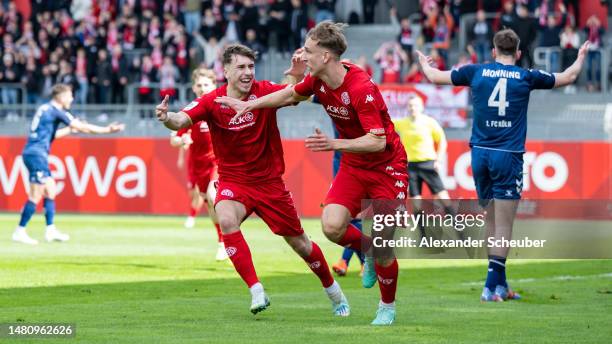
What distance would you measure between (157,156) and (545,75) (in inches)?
664

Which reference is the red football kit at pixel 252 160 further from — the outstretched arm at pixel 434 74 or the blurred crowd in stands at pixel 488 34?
the blurred crowd in stands at pixel 488 34

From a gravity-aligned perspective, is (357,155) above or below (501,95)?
below

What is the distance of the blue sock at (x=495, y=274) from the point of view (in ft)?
40.2

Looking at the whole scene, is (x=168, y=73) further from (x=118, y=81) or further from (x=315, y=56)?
(x=315, y=56)

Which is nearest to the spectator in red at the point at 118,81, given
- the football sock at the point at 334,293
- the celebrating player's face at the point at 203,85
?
the celebrating player's face at the point at 203,85

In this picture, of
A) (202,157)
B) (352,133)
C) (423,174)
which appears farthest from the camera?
(423,174)

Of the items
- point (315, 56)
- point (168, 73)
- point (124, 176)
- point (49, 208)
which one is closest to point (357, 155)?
point (315, 56)

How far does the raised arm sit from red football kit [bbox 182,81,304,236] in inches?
8.7

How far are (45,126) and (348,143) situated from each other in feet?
36.9

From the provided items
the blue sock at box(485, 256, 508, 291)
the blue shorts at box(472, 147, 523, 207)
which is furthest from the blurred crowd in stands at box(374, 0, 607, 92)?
the blue sock at box(485, 256, 508, 291)

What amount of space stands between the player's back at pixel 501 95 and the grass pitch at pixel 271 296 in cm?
159

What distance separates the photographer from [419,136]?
19.7 metres

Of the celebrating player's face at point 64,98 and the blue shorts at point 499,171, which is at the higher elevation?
the blue shorts at point 499,171

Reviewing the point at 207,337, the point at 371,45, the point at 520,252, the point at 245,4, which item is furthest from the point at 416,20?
the point at 207,337
